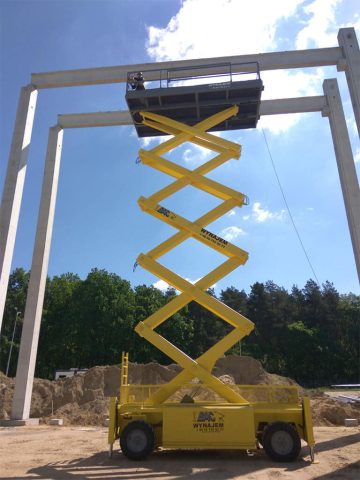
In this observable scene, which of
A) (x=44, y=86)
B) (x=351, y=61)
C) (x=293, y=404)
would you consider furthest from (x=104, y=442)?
(x=351, y=61)

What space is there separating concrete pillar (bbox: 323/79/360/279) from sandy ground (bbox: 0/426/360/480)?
23.9ft

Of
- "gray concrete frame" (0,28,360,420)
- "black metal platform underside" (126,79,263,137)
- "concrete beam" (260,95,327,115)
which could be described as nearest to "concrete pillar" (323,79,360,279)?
"gray concrete frame" (0,28,360,420)

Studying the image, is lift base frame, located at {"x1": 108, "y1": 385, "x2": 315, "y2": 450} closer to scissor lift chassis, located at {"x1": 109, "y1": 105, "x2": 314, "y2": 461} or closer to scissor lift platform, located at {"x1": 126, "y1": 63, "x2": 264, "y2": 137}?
scissor lift chassis, located at {"x1": 109, "y1": 105, "x2": 314, "y2": 461}

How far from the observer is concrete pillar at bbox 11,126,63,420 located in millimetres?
16062

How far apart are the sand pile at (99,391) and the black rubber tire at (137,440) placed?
32.4 ft

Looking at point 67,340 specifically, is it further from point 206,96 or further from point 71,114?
point 206,96

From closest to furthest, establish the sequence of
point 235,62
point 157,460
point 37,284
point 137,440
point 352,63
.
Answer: point 137,440, point 157,460, point 352,63, point 235,62, point 37,284

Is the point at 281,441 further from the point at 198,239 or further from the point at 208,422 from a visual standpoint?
the point at 198,239

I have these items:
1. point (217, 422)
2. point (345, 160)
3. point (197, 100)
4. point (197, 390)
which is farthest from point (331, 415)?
point (197, 100)

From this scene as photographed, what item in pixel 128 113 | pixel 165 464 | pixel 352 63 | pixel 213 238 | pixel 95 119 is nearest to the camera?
pixel 165 464

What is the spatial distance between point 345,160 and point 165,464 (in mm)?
A: 12587

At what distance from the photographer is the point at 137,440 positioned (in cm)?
877

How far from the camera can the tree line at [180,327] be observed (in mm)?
55688

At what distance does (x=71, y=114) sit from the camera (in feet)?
62.2
